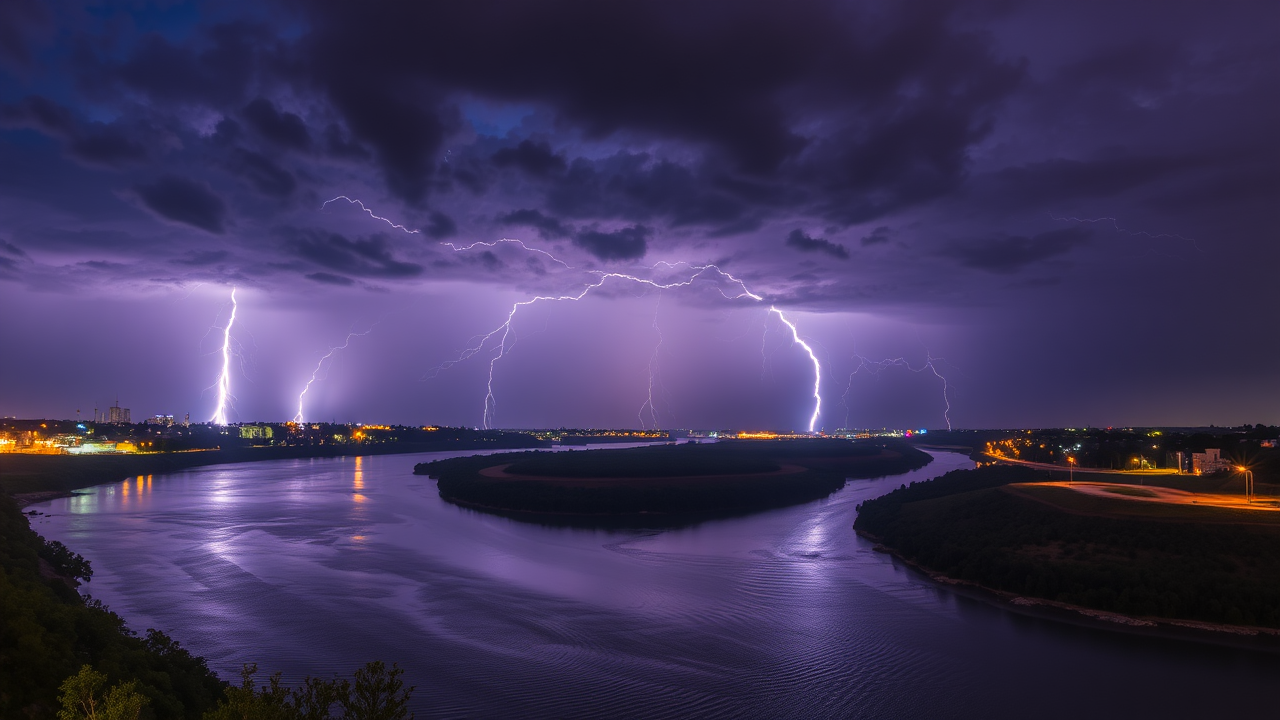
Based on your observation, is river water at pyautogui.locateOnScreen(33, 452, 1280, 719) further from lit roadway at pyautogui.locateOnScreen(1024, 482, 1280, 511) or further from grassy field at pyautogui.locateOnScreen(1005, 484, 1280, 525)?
lit roadway at pyautogui.locateOnScreen(1024, 482, 1280, 511)

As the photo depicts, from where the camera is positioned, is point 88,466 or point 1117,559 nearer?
point 1117,559

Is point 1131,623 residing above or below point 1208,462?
below

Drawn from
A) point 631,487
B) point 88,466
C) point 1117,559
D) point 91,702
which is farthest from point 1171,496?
point 88,466

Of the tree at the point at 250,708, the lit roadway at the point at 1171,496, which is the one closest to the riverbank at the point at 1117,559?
the lit roadway at the point at 1171,496

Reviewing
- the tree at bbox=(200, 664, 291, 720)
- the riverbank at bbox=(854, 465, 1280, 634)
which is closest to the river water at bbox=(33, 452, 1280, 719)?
the riverbank at bbox=(854, 465, 1280, 634)

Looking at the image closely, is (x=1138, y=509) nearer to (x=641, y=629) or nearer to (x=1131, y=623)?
(x=1131, y=623)

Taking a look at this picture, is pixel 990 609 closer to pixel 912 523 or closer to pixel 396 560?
pixel 912 523
